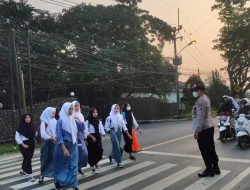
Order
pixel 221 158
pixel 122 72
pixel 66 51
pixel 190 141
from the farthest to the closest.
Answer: pixel 122 72
pixel 66 51
pixel 190 141
pixel 221 158

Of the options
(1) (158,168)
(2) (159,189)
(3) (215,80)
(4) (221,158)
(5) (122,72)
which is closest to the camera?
(2) (159,189)

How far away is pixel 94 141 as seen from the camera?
34.4ft

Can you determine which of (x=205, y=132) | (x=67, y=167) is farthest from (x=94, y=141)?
(x=205, y=132)

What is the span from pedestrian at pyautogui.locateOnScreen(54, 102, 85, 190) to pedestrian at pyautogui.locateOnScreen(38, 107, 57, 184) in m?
0.89

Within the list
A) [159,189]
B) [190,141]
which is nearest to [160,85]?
[190,141]

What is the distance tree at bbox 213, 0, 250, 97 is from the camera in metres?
40.6

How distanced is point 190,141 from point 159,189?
8.18m

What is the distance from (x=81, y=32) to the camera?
38.3 meters

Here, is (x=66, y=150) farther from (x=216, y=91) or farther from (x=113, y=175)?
(x=216, y=91)

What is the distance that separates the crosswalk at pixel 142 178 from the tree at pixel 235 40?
3218cm

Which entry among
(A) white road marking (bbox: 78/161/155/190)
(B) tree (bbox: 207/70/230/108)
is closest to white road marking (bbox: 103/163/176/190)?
(A) white road marking (bbox: 78/161/155/190)

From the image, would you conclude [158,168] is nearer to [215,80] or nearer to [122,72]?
[122,72]

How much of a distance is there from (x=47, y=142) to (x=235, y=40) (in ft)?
117

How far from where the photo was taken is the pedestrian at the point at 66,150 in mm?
8188
